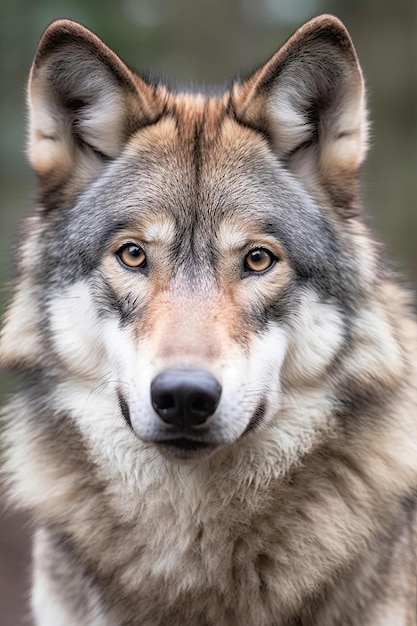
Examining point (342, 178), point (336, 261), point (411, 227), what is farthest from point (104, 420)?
point (411, 227)

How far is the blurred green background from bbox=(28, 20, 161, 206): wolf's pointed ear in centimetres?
671

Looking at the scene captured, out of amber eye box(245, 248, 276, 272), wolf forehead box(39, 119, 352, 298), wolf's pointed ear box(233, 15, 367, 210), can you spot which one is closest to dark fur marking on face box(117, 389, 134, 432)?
wolf forehead box(39, 119, 352, 298)

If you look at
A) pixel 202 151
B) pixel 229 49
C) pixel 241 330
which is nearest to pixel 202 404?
pixel 241 330

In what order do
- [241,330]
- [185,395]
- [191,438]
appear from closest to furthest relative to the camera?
1. [185,395]
2. [191,438]
3. [241,330]

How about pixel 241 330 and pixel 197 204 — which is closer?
pixel 241 330

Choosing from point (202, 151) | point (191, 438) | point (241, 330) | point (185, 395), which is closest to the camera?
point (185, 395)

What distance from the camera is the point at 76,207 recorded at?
377cm

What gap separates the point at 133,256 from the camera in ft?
11.6

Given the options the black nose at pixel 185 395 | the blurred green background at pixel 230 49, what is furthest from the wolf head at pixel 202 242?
the blurred green background at pixel 230 49

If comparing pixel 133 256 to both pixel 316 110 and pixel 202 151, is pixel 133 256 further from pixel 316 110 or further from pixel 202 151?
pixel 316 110

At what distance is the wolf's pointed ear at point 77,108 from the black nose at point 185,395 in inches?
45.1

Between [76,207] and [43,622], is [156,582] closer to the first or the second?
[43,622]

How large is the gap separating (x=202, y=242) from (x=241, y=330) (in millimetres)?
387

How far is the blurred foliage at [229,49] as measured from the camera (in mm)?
11406
